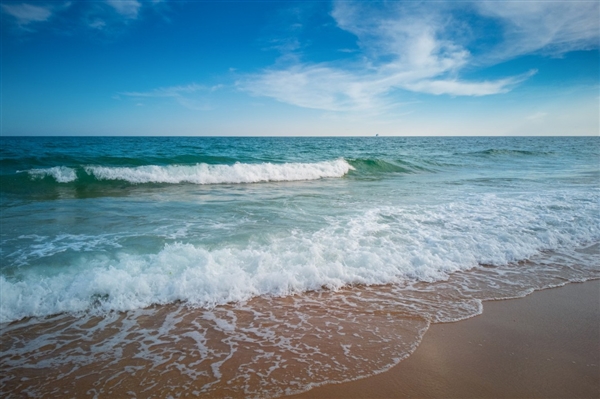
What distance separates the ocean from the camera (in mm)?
2959

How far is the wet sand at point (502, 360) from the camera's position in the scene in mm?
2676

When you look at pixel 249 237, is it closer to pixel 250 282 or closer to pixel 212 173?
pixel 250 282

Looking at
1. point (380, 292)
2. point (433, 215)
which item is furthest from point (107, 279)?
point (433, 215)

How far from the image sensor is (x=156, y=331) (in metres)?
3.51

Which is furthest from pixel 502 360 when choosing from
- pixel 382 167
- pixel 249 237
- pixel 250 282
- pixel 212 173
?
pixel 382 167

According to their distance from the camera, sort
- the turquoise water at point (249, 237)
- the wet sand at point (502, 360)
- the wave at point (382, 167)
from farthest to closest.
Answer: the wave at point (382, 167) < the turquoise water at point (249, 237) < the wet sand at point (502, 360)

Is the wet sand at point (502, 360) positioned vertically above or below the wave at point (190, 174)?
below

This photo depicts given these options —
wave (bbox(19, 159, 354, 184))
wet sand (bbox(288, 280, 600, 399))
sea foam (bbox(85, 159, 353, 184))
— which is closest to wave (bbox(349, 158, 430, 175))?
sea foam (bbox(85, 159, 353, 184))

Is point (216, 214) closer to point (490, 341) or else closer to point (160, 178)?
point (490, 341)

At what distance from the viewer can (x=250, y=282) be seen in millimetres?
4480

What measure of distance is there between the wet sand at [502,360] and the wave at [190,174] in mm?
13190

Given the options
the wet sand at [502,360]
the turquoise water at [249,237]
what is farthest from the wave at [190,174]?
the wet sand at [502,360]

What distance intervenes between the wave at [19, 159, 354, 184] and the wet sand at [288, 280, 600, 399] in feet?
43.3

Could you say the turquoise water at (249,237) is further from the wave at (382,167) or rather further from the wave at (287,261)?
the wave at (382,167)
